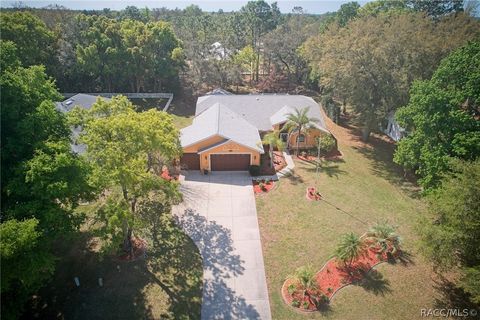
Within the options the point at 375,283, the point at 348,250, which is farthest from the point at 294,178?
the point at 375,283

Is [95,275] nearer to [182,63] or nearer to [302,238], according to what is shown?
[302,238]

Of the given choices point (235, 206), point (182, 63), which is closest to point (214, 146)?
point (235, 206)

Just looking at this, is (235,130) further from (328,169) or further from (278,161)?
(328,169)

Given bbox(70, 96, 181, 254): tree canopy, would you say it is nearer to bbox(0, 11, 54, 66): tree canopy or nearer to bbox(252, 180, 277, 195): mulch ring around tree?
bbox(252, 180, 277, 195): mulch ring around tree

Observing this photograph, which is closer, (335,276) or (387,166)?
(335,276)

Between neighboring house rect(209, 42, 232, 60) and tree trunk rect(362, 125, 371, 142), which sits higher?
neighboring house rect(209, 42, 232, 60)

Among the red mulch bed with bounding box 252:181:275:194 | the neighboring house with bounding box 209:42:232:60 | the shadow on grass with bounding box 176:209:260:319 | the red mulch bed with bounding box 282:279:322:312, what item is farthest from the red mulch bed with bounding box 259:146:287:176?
the neighboring house with bounding box 209:42:232:60

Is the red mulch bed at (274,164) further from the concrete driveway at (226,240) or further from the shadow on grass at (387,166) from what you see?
the shadow on grass at (387,166)
